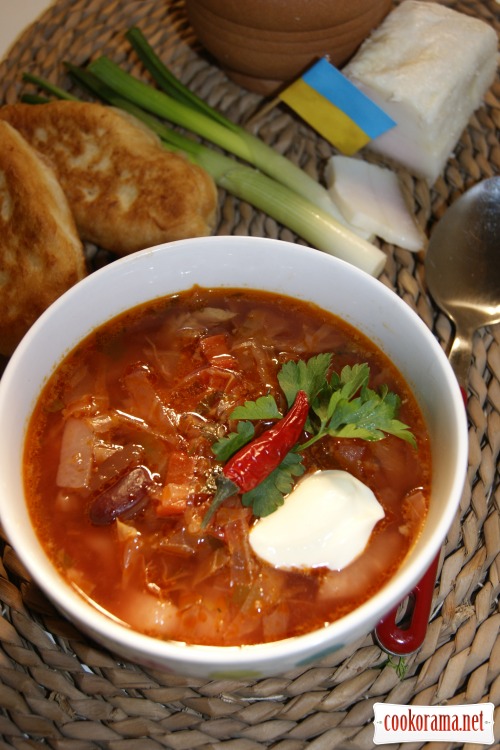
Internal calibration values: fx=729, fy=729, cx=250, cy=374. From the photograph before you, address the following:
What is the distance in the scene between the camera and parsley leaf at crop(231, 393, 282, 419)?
5.69ft

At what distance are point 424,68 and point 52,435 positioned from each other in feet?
6.15

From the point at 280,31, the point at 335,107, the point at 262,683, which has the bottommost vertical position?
the point at 262,683

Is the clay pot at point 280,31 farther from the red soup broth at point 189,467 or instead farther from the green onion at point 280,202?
the red soup broth at point 189,467

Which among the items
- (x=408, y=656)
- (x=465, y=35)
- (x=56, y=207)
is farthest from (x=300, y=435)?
(x=465, y=35)

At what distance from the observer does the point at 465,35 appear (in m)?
2.74

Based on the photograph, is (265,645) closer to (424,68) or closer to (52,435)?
(52,435)

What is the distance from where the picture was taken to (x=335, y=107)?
2666mm

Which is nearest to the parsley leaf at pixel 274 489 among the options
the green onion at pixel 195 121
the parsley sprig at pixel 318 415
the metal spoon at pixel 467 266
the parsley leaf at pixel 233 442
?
the parsley sprig at pixel 318 415

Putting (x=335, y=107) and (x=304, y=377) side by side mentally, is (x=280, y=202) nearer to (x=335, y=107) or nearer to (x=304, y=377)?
(x=335, y=107)

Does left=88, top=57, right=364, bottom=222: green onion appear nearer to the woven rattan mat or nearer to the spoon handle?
the spoon handle

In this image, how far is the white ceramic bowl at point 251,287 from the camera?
137cm

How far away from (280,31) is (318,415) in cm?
158

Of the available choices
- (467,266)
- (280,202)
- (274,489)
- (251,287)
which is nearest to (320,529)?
(274,489)

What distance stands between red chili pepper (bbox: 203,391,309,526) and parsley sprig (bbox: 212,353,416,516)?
1.1 inches
